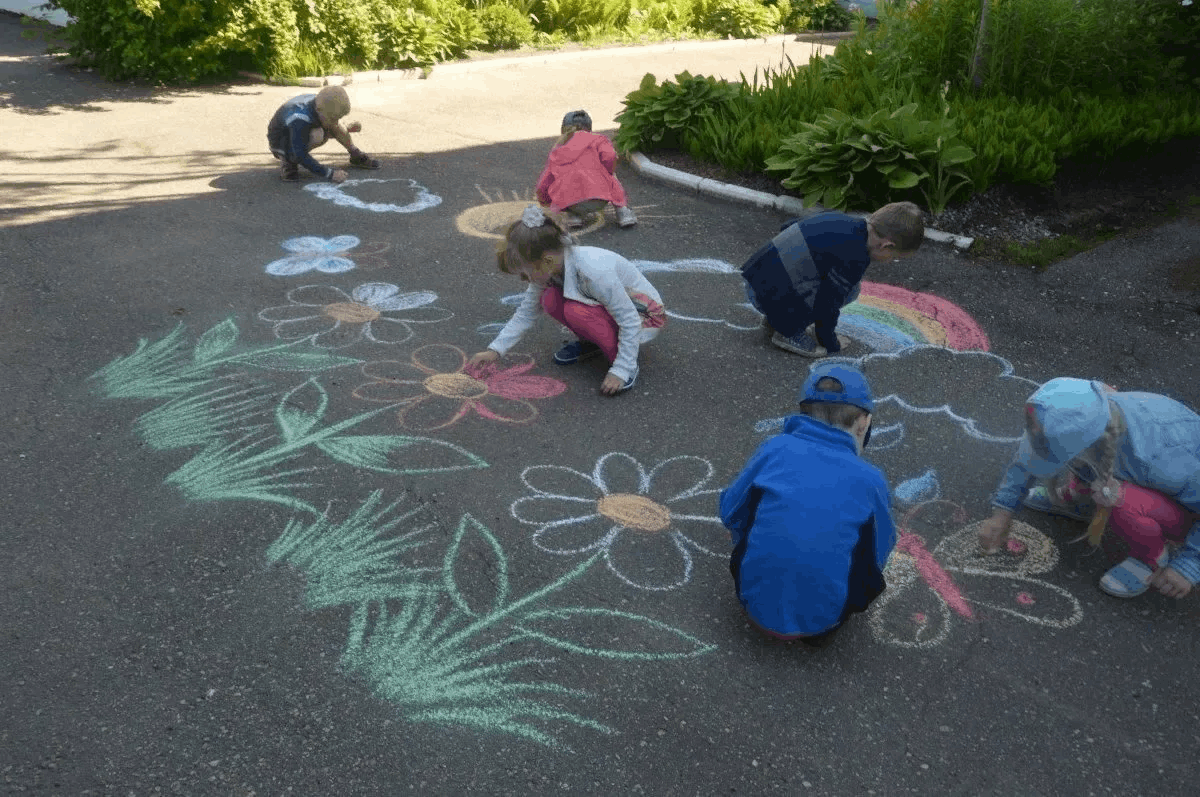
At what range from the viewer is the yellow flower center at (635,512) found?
338 cm

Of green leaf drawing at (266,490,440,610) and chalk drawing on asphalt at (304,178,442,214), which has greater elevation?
chalk drawing on asphalt at (304,178,442,214)

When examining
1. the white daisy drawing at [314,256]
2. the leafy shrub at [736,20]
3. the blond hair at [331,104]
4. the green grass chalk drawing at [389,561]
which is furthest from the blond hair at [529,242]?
the leafy shrub at [736,20]

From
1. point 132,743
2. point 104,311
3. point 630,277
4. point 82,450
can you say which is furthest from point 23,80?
point 132,743

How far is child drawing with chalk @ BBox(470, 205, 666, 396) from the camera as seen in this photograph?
4.02 metres

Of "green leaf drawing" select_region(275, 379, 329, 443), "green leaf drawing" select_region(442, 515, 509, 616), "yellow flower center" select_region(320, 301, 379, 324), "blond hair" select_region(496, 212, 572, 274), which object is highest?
"blond hair" select_region(496, 212, 572, 274)

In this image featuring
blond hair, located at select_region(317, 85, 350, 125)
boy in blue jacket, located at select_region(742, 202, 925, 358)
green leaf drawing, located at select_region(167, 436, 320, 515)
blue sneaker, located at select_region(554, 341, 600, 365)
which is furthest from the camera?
blond hair, located at select_region(317, 85, 350, 125)

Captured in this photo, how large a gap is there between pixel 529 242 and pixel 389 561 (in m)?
1.54

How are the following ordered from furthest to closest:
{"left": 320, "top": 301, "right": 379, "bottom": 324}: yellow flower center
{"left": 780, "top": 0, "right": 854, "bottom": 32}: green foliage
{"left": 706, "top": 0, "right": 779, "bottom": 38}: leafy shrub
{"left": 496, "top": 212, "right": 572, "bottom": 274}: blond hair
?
{"left": 780, "top": 0, "right": 854, "bottom": 32}: green foliage
{"left": 706, "top": 0, "right": 779, "bottom": 38}: leafy shrub
{"left": 320, "top": 301, "right": 379, "bottom": 324}: yellow flower center
{"left": 496, "top": 212, "right": 572, "bottom": 274}: blond hair

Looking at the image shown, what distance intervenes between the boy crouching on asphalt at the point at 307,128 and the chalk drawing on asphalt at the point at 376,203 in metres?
0.12

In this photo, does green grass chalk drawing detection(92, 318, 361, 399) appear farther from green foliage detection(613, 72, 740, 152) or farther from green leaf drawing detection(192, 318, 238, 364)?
green foliage detection(613, 72, 740, 152)

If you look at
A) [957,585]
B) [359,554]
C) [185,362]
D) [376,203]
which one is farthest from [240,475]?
[376,203]

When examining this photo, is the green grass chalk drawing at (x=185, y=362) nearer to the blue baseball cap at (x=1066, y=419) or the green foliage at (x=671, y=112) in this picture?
the blue baseball cap at (x=1066, y=419)

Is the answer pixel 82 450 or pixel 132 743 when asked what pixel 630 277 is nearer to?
pixel 82 450

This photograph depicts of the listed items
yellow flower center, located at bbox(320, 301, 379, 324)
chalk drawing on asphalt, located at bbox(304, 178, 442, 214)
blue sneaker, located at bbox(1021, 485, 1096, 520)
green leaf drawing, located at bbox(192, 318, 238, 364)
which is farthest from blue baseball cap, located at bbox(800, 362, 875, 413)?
chalk drawing on asphalt, located at bbox(304, 178, 442, 214)
